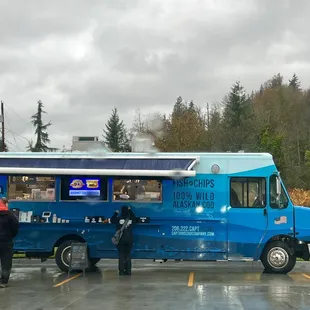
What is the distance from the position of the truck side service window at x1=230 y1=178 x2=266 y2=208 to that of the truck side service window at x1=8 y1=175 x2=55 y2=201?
4.80m

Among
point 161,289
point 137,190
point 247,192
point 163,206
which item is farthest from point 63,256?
point 247,192

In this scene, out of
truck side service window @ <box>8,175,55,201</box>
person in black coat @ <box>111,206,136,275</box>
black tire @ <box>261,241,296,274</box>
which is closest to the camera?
person in black coat @ <box>111,206,136,275</box>

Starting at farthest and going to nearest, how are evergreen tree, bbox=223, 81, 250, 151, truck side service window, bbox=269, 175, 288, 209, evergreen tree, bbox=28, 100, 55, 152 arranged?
evergreen tree, bbox=28, 100, 55, 152, evergreen tree, bbox=223, 81, 250, 151, truck side service window, bbox=269, 175, 288, 209

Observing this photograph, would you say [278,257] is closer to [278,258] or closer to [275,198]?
[278,258]

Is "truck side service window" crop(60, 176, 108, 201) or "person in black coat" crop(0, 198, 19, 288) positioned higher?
"truck side service window" crop(60, 176, 108, 201)

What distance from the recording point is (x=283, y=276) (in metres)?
12.8

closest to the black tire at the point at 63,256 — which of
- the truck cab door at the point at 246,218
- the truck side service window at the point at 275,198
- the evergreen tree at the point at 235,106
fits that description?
→ the truck cab door at the point at 246,218

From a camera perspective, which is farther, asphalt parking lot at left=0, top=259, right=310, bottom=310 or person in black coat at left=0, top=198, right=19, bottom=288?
person in black coat at left=0, top=198, right=19, bottom=288

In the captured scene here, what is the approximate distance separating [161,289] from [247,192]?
13.1ft

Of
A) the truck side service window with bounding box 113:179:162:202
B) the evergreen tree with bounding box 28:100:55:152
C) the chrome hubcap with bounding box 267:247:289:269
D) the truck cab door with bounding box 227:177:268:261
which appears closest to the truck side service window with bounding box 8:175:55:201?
the truck side service window with bounding box 113:179:162:202

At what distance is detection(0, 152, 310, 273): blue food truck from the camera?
13.1 metres

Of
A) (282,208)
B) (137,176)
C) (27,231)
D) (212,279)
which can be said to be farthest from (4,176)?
(282,208)

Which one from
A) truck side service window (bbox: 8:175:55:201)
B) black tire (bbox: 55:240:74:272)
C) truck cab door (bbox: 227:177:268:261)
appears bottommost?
black tire (bbox: 55:240:74:272)

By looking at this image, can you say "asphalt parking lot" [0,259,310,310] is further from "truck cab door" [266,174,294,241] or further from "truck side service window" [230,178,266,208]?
"truck side service window" [230,178,266,208]
